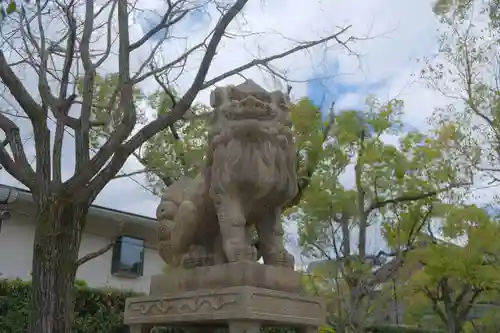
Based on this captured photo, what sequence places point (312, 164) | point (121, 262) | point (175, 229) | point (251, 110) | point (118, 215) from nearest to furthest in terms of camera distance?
point (251, 110)
point (175, 229)
point (312, 164)
point (118, 215)
point (121, 262)

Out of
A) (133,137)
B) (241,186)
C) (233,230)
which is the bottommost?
(233,230)

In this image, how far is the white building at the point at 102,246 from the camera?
12.6 m

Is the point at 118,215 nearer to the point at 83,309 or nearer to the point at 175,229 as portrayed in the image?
the point at 83,309

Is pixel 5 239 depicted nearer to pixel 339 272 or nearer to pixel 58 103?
pixel 339 272

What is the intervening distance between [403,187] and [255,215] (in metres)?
8.28

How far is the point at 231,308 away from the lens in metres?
3.62

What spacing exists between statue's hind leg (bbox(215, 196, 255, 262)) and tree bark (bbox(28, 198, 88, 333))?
178cm

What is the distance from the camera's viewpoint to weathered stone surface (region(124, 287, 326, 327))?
3.60m

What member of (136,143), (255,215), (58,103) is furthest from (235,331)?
(58,103)

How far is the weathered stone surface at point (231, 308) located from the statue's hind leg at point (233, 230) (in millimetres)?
298

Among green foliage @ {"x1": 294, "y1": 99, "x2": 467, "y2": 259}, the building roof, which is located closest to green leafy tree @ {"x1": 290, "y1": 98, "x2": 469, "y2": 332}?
green foliage @ {"x1": 294, "y1": 99, "x2": 467, "y2": 259}

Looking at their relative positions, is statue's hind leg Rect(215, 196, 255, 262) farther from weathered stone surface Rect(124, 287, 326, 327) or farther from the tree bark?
the tree bark

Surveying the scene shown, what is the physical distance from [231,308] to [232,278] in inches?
9.8

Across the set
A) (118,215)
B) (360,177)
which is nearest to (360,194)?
(360,177)
